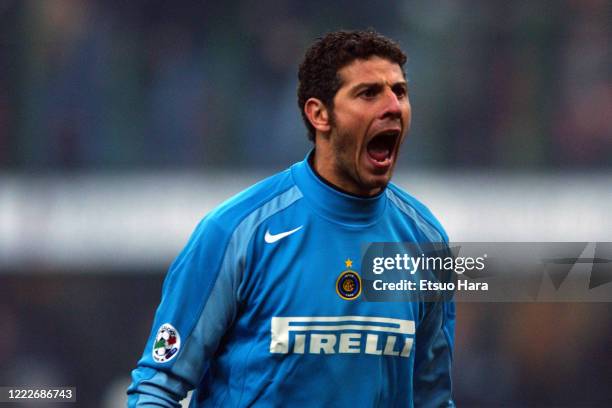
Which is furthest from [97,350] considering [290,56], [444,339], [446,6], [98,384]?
[444,339]

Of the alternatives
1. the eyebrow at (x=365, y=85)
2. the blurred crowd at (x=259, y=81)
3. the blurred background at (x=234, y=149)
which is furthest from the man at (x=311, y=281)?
the blurred crowd at (x=259, y=81)

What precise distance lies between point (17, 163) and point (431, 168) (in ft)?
10.3

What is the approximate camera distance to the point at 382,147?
3453 millimetres

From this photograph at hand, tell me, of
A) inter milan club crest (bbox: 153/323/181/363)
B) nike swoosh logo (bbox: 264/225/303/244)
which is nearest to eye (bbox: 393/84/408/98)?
nike swoosh logo (bbox: 264/225/303/244)

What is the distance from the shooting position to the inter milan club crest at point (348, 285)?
10.7ft

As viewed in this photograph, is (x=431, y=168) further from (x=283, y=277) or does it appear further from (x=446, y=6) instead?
(x=283, y=277)

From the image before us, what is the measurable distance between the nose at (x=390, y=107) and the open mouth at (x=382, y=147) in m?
0.05

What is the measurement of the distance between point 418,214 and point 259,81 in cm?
506

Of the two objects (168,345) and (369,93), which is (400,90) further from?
(168,345)

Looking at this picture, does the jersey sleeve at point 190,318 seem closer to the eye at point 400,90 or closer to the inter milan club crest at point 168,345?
the inter milan club crest at point 168,345

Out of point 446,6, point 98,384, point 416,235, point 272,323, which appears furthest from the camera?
point 446,6

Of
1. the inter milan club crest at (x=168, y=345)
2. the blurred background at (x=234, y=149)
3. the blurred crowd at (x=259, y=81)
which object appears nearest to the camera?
the inter milan club crest at (x=168, y=345)

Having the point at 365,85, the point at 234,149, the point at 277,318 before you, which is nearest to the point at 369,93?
the point at 365,85

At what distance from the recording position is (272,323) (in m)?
3.20
